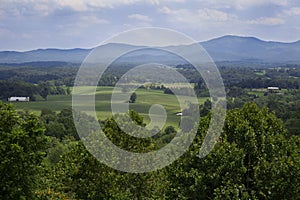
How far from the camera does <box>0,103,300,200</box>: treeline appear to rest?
45.0 ft

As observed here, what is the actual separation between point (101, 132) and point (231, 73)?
175797 millimetres

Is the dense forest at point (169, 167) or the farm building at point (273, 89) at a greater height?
the dense forest at point (169, 167)

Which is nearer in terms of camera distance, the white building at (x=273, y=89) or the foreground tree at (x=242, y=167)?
the foreground tree at (x=242, y=167)

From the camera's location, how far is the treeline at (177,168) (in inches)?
539

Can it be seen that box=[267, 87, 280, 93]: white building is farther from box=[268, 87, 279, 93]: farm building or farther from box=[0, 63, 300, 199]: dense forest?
box=[0, 63, 300, 199]: dense forest

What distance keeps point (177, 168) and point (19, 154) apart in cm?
605

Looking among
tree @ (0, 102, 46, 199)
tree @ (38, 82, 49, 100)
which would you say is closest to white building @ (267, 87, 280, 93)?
tree @ (38, 82, 49, 100)

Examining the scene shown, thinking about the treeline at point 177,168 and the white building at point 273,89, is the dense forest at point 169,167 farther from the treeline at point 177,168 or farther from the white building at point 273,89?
the white building at point 273,89

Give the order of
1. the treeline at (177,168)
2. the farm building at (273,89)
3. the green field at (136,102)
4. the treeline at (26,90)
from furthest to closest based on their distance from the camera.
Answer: the farm building at (273,89) → the treeline at (26,90) → the green field at (136,102) → the treeline at (177,168)

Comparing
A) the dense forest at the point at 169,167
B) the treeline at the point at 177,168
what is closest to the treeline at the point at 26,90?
the dense forest at the point at 169,167

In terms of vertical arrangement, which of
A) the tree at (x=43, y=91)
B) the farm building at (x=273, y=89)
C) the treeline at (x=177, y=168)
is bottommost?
the farm building at (x=273, y=89)

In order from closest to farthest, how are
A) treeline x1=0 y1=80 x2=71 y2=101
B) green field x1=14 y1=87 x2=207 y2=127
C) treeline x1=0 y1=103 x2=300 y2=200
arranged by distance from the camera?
1. treeline x1=0 y1=103 x2=300 y2=200
2. green field x1=14 y1=87 x2=207 y2=127
3. treeline x1=0 y1=80 x2=71 y2=101

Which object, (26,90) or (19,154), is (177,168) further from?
(26,90)

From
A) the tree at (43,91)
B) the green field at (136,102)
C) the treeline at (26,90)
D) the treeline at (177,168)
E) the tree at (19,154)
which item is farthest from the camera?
the tree at (43,91)
